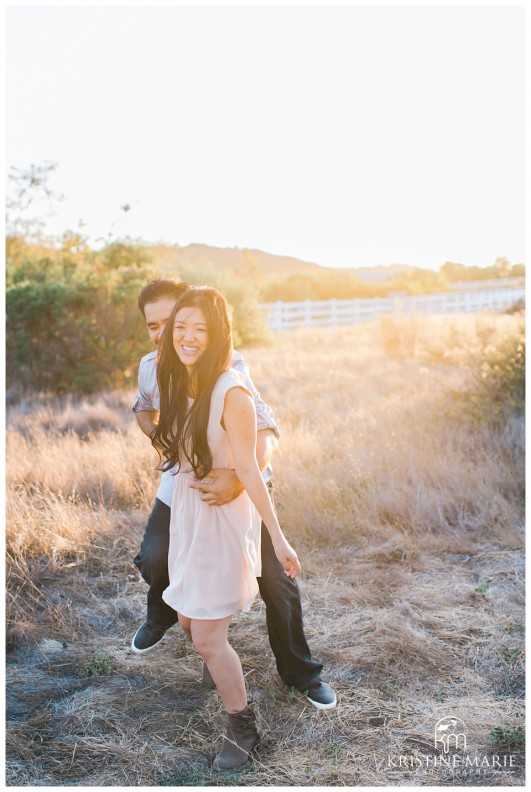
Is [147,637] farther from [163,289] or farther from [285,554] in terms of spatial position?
[163,289]

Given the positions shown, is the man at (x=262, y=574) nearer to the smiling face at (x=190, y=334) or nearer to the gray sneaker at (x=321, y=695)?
the gray sneaker at (x=321, y=695)

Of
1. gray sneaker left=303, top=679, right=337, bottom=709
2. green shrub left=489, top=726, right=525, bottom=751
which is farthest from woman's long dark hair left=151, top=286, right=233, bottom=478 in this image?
green shrub left=489, top=726, right=525, bottom=751

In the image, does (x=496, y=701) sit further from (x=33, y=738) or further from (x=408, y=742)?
(x=33, y=738)

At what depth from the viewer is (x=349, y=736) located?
283cm

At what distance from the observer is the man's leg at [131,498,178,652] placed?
9.75 feet

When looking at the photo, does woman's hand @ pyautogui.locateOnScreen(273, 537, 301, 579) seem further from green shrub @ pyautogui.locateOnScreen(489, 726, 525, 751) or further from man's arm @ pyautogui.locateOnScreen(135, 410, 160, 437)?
green shrub @ pyautogui.locateOnScreen(489, 726, 525, 751)

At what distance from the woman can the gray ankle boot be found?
0.04m

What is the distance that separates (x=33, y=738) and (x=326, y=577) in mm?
1891

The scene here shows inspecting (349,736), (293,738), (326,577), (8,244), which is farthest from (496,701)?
(8,244)

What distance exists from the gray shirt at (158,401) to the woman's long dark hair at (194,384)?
1.25 ft

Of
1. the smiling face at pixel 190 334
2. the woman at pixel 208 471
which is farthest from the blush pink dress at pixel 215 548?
the smiling face at pixel 190 334

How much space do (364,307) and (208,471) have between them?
73.3ft

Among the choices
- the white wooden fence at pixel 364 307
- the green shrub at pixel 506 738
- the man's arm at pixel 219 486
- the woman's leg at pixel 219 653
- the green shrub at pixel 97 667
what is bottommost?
the green shrub at pixel 506 738

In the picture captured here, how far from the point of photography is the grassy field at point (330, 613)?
2.79 meters
